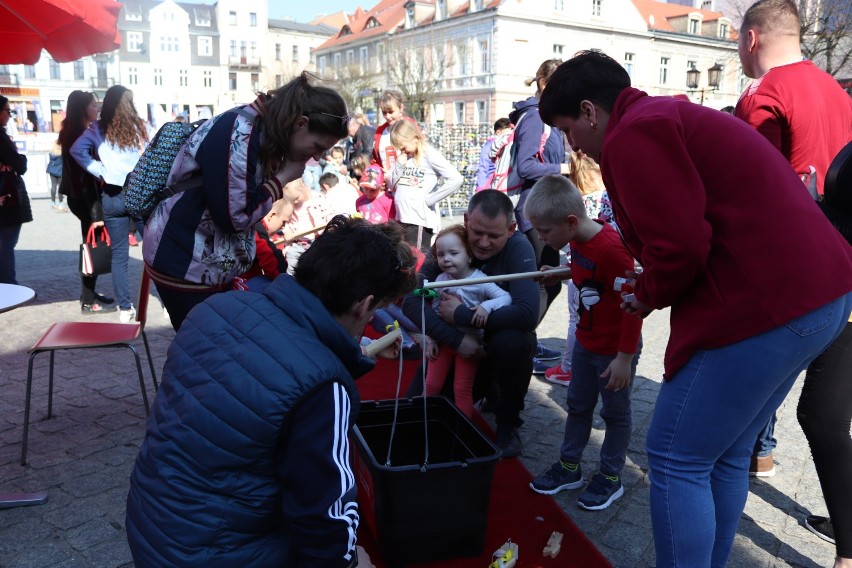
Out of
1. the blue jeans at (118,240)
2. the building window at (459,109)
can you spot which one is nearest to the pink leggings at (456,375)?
the blue jeans at (118,240)

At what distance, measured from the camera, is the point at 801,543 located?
2758mm

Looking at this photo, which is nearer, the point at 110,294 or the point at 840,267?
the point at 840,267

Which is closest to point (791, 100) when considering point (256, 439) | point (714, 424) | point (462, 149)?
point (714, 424)

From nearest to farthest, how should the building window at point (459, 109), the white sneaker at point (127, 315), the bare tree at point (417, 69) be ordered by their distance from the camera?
the white sneaker at point (127, 315)
the bare tree at point (417, 69)
the building window at point (459, 109)

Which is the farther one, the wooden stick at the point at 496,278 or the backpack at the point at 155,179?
the backpack at the point at 155,179

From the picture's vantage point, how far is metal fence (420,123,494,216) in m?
14.4

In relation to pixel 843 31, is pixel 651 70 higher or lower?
higher

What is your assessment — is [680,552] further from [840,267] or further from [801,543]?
[801,543]

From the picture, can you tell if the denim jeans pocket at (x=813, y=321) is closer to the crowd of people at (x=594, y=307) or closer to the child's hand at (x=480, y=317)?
the crowd of people at (x=594, y=307)

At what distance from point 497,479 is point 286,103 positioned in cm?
200

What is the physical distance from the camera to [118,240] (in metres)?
6.18

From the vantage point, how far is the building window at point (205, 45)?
6630cm

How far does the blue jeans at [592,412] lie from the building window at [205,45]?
7040 centimetres

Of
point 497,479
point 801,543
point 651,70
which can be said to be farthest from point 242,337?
point 651,70
